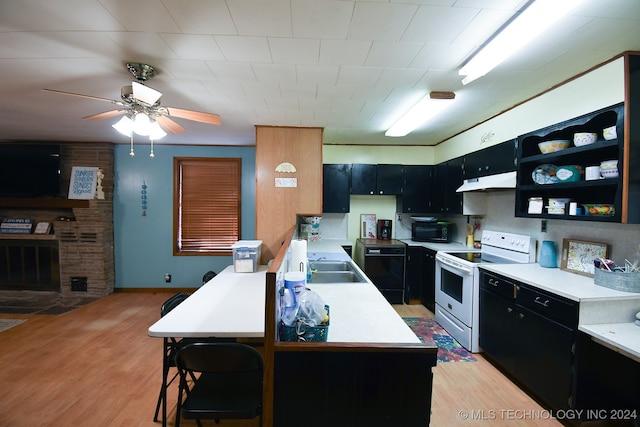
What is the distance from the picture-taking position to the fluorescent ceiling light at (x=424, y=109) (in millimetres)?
2355

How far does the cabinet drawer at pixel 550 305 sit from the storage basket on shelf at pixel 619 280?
386 mm

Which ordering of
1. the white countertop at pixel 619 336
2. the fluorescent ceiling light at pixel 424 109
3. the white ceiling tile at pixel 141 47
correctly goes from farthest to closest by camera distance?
the fluorescent ceiling light at pixel 424 109
the white ceiling tile at pixel 141 47
the white countertop at pixel 619 336

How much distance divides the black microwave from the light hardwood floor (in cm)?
187

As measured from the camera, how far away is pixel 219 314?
5.67 ft

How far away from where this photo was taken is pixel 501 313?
2.41 meters

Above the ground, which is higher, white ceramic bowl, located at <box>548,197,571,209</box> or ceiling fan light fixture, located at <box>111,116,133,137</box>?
ceiling fan light fixture, located at <box>111,116,133,137</box>

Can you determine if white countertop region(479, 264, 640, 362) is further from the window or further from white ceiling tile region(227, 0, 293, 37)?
the window

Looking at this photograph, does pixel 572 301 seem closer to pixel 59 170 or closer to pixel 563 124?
pixel 563 124

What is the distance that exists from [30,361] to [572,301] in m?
4.63

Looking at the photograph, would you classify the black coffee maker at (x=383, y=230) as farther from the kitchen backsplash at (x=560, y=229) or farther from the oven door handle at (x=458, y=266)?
the oven door handle at (x=458, y=266)

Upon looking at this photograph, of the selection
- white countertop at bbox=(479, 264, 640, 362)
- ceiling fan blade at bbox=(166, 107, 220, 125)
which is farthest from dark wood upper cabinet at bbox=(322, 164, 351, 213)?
white countertop at bbox=(479, 264, 640, 362)

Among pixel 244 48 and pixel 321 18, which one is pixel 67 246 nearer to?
pixel 244 48

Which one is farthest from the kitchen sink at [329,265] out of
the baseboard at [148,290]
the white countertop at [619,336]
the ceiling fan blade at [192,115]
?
the baseboard at [148,290]

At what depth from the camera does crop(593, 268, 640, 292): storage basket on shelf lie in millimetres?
1795
